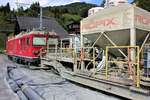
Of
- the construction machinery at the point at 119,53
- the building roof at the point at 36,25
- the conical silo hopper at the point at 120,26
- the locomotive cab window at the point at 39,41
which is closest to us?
the construction machinery at the point at 119,53

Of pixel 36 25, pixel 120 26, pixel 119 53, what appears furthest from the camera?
pixel 36 25

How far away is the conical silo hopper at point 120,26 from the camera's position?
998cm

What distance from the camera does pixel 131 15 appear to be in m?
9.89

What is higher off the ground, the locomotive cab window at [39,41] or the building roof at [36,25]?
the building roof at [36,25]

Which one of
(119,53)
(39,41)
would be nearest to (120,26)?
(119,53)

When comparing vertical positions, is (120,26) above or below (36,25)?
below

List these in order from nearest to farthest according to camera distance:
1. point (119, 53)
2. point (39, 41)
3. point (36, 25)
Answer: point (119, 53) → point (39, 41) → point (36, 25)

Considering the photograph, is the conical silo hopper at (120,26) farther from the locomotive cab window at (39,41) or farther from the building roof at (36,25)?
the building roof at (36,25)

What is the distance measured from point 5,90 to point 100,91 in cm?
381

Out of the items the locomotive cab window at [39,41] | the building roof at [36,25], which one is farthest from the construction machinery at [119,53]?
the building roof at [36,25]

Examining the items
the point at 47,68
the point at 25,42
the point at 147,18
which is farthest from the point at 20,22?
the point at 147,18

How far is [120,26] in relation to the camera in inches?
405

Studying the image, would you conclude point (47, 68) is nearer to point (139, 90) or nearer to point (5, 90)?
point (5, 90)

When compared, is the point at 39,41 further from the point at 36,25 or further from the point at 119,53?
the point at 36,25
